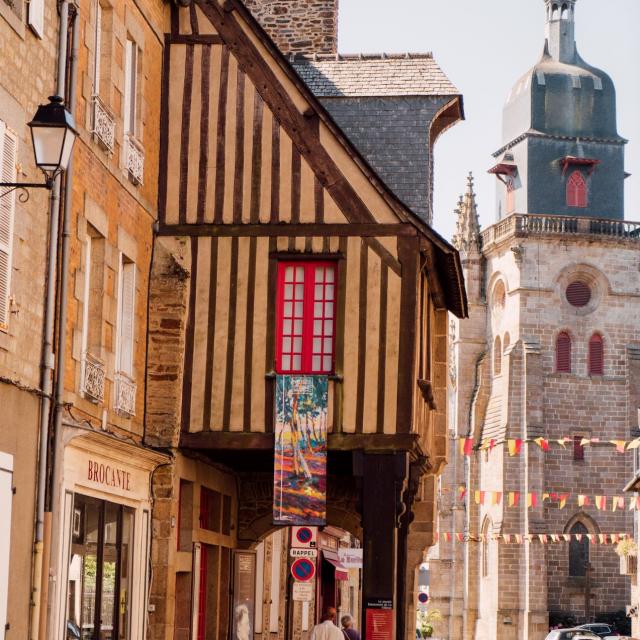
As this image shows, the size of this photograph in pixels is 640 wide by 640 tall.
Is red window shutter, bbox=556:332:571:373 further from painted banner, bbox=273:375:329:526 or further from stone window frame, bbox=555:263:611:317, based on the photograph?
painted banner, bbox=273:375:329:526

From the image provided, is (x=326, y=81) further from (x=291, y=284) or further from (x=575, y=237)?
(x=575, y=237)

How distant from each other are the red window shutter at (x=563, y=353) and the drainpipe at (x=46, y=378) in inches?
2019

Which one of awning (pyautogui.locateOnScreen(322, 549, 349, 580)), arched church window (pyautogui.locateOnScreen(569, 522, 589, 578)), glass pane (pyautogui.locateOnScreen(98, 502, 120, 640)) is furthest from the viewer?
arched church window (pyautogui.locateOnScreen(569, 522, 589, 578))

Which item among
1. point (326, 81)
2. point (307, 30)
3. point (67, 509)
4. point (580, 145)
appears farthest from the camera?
point (580, 145)

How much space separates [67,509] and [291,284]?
4393 millimetres

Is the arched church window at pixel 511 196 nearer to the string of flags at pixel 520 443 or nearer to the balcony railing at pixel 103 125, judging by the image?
the string of flags at pixel 520 443

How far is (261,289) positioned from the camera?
16.7 metres

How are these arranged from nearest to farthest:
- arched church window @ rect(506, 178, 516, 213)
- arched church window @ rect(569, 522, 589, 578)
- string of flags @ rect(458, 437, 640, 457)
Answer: string of flags @ rect(458, 437, 640, 457) → arched church window @ rect(569, 522, 589, 578) → arched church window @ rect(506, 178, 516, 213)

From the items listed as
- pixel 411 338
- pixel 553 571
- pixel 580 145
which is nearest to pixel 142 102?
pixel 411 338

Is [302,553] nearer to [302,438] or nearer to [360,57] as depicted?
[302,438]

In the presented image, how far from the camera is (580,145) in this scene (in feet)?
221

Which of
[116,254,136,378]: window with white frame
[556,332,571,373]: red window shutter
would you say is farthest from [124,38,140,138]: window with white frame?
[556,332,571,373]: red window shutter

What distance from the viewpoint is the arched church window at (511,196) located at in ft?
222

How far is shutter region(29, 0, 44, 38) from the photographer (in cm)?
1251
